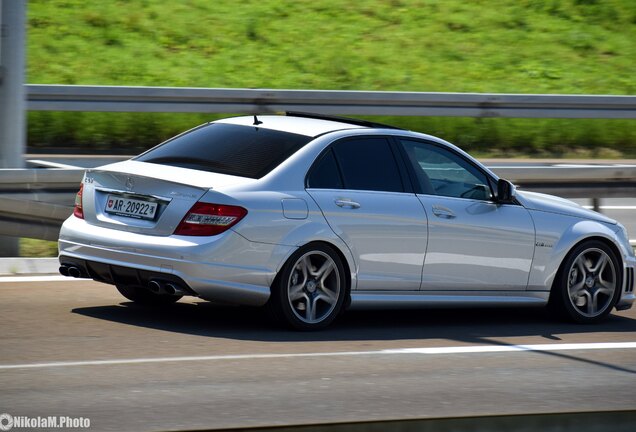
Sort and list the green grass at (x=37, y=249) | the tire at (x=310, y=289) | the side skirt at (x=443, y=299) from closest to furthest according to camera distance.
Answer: the tire at (x=310, y=289) < the side skirt at (x=443, y=299) < the green grass at (x=37, y=249)

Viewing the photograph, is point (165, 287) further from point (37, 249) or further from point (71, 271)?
point (37, 249)

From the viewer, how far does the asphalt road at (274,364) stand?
18.9 feet

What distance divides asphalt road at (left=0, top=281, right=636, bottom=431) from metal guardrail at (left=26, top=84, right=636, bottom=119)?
7.05 meters

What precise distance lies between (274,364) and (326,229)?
121 cm

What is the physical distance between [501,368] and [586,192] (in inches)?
232

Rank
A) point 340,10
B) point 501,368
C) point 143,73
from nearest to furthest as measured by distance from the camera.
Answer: point 501,368 < point 143,73 < point 340,10

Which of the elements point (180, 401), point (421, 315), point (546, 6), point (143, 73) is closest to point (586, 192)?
point (421, 315)

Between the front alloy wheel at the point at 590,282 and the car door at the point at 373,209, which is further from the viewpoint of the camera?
the front alloy wheel at the point at 590,282

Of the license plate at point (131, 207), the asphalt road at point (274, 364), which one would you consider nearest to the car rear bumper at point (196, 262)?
the license plate at point (131, 207)

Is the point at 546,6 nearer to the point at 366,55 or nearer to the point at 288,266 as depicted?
the point at 366,55

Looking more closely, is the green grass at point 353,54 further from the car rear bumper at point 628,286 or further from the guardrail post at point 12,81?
the car rear bumper at point 628,286

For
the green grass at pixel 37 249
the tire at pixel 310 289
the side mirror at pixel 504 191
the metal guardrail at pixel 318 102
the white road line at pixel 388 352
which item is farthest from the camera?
the metal guardrail at pixel 318 102

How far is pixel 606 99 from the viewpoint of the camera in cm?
1923

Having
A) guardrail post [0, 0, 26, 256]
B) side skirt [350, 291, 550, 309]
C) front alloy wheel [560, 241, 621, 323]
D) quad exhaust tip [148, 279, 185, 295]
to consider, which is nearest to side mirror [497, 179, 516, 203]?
side skirt [350, 291, 550, 309]
